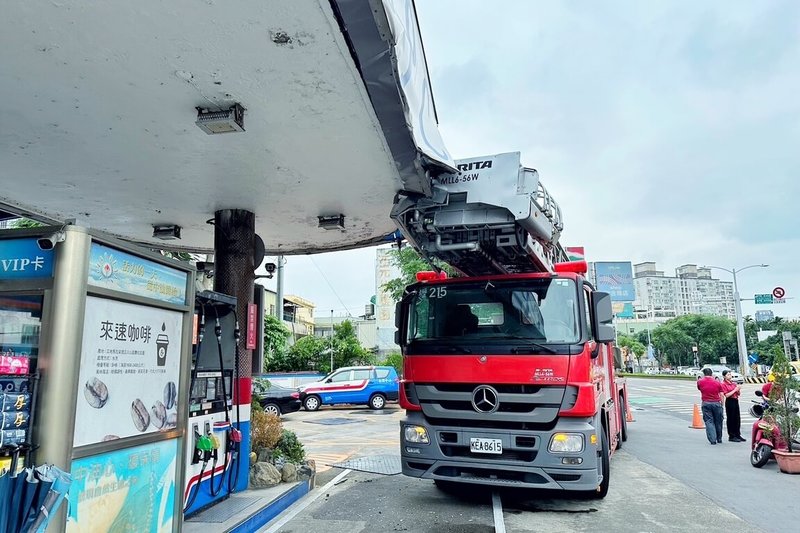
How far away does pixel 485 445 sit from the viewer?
19.5ft

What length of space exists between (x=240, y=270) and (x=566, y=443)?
448cm

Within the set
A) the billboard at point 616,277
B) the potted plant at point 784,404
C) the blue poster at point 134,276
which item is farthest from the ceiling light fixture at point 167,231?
the billboard at point 616,277

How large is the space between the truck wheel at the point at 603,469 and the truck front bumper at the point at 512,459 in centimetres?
31

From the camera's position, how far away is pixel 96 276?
340 cm

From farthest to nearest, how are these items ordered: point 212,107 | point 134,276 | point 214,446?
point 214,446
point 212,107
point 134,276

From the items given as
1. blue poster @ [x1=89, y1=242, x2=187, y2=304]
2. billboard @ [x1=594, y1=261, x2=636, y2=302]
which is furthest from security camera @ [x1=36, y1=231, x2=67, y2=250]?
billboard @ [x1=594, y1=261, x2=636, y2=302]

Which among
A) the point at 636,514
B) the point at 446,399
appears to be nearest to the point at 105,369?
the point at 446,399

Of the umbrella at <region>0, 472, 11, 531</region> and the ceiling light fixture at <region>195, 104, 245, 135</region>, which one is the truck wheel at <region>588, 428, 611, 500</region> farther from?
the umbrella at <region>0, 472, 11, 531</region>

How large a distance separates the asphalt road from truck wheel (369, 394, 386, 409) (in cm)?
917

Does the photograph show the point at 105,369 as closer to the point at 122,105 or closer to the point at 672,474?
the point at 122,105

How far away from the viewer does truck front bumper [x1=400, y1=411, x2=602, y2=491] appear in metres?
5.70

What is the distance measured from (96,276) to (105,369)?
1.92ft

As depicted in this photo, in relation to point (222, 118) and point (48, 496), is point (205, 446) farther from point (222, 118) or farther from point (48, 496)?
point (222, 118)

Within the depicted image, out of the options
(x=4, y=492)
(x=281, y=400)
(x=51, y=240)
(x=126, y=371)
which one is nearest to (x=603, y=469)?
(x=126, y=371)
